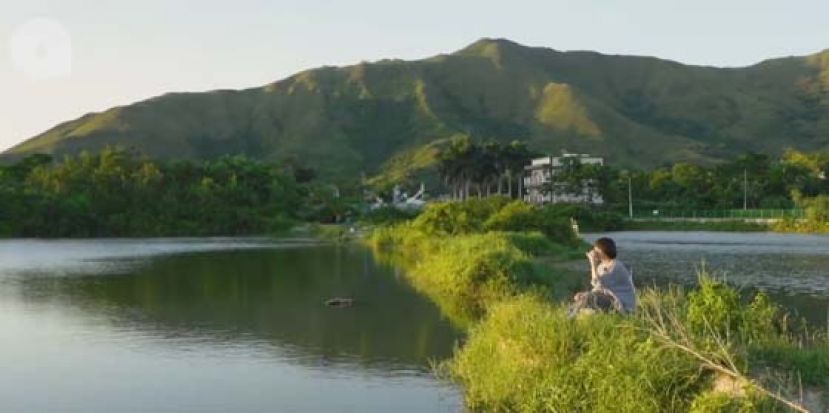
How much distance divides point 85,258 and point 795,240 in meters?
42.9

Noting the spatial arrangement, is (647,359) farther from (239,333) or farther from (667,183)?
(667,183)

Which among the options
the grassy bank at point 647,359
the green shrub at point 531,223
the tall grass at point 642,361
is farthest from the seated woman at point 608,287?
the green shrub at point 531,223

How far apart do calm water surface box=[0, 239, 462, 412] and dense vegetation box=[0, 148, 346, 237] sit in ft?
169

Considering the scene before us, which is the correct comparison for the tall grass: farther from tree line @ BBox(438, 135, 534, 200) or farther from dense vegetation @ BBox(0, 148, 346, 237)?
tree line @ BBox(438, 135, 534, 200)

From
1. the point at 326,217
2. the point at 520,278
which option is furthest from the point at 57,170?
the point at 520,278

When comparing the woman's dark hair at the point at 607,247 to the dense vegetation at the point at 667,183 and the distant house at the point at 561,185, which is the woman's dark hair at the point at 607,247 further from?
the distant house at the point at 561,185

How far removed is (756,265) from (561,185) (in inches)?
2492

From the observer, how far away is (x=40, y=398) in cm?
1402

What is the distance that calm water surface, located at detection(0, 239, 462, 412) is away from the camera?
45.5 ft

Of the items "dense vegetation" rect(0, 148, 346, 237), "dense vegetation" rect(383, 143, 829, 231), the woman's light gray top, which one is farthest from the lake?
"dense vegetation" rect(383, 143, 829, 231)

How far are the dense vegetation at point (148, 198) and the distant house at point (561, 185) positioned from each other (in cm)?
2306

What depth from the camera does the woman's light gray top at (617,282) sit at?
40.0ft

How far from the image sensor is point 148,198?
9144cm

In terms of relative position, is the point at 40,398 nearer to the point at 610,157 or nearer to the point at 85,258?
the point at 85,258
